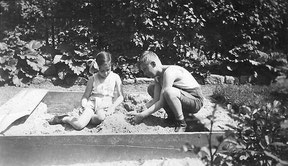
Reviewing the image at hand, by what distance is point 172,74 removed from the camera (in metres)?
3.88

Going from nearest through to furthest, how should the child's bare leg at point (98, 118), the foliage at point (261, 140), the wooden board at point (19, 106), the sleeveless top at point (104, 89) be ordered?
1. the foliage at point (261, 140)
2. the wooden board at point (19, 106)
3. the child's bare leg at point (98, 118)
4. the sleeveless top at point (104, 89)

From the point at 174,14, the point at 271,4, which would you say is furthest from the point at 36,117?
the point at 271,4

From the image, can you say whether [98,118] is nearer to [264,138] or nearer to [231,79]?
[264,138]

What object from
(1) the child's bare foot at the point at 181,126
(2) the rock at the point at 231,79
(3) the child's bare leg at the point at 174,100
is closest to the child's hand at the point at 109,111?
(3) the child's bare leg at the point at 174,100

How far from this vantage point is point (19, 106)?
4082 mm

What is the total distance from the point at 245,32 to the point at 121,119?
13.5ft

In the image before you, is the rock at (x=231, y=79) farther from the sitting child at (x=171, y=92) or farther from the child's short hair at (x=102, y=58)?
the child's short hair at (x=102, y=58)

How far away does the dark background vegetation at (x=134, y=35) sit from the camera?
6.34 meters

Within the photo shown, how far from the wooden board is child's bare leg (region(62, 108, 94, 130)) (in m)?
0.45

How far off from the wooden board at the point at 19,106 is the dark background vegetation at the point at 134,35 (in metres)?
1.76

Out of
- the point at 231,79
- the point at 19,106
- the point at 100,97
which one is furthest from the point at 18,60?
the point at 231,79

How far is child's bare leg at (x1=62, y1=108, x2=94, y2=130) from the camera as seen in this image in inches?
149

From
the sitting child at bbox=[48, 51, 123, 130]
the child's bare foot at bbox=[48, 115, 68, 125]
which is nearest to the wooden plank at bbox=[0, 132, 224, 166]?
the sitting child at bbox=[48, 51, 123, 130]

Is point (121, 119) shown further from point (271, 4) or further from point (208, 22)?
point (271, 4)
